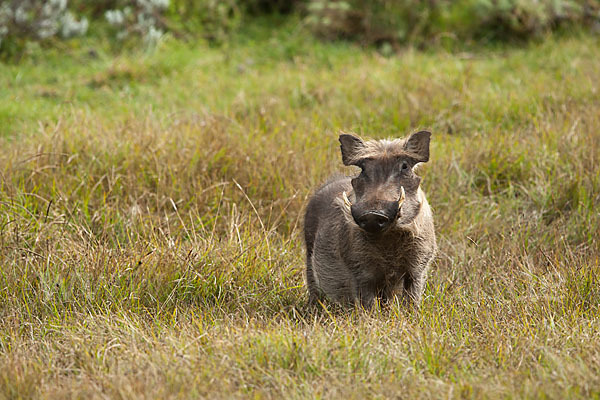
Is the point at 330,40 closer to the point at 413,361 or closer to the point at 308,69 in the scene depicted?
the point at 308,69

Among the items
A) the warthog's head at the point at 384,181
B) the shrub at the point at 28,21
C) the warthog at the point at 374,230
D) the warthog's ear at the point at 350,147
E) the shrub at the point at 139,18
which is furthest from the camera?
the shrub at the point at 139,18

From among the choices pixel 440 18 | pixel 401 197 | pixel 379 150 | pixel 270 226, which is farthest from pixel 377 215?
pixel 440 18

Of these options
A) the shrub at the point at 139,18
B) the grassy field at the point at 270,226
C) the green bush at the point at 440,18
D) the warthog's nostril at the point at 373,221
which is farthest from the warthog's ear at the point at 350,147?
the green bush at the point at 440,18

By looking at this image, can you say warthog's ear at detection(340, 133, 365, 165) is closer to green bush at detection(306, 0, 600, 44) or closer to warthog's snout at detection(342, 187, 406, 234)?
warthog's snout at detection(342, 187, 406, 234)

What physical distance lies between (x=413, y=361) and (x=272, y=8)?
8.29 meters

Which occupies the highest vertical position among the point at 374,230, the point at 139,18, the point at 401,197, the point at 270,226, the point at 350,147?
the point at 139,18

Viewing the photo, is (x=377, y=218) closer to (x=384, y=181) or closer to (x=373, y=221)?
(x=373, y=221)

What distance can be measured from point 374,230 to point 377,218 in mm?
66

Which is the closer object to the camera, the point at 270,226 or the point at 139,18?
the point at 270,226

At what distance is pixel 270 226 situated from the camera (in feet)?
17.7

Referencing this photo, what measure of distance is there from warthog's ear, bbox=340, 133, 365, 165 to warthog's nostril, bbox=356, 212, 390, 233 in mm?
534

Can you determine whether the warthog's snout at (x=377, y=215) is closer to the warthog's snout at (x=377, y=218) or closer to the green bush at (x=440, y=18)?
the warthog's snout at (x=377, y=218)

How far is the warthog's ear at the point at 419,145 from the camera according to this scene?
384cm

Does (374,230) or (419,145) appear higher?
(419,145)
